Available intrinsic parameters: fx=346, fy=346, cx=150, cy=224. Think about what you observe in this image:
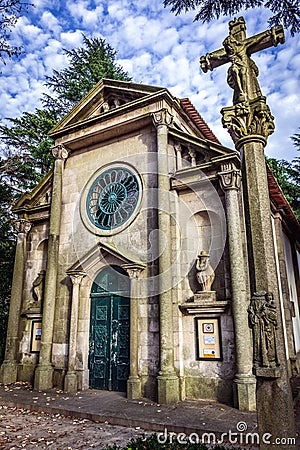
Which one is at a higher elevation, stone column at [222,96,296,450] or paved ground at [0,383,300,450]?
stone column at [222,96,296,450]

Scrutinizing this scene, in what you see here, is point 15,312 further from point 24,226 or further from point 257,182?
point 257,182

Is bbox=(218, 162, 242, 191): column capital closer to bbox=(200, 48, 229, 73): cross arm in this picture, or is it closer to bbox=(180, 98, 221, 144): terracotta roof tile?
bbox=(200, 48, 229, 73): cross arm

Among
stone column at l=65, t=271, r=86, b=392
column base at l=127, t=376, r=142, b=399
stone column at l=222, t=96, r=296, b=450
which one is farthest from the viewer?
stone column at l=65, t=271, r=86, b=392

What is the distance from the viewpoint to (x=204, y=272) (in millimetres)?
8953

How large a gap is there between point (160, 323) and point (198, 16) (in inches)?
264

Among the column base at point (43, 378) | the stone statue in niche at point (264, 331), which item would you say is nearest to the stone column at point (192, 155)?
the stone statue in niche at point (264, 331)

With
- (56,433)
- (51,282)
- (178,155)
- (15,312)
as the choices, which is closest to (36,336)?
(15,312)

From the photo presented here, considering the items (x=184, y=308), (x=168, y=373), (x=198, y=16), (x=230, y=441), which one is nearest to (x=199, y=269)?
(x=184, y=308)

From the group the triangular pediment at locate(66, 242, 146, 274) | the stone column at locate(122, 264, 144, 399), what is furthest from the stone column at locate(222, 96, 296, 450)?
the triangular pediment at locate(66, 242, 146, 274)

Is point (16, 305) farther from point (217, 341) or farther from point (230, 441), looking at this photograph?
point (230, 441)

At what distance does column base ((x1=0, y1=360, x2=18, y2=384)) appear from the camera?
441 inches

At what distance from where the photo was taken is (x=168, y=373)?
27.4 feet

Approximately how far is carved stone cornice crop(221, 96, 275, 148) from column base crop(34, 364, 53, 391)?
8.99m

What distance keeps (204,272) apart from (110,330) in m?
3.40
